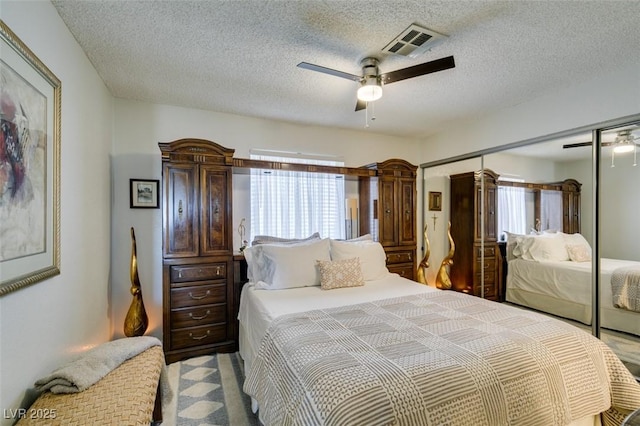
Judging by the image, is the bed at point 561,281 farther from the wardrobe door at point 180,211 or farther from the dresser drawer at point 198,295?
the wardrobe door at point 180,211

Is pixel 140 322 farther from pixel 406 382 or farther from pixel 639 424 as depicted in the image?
pixel 639 424

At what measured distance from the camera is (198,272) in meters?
2.92

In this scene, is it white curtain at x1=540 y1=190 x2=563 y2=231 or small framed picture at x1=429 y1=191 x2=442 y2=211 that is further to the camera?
small framed picture at x1=429 y1=191 x2=442 y2=211

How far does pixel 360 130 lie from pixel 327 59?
197cm

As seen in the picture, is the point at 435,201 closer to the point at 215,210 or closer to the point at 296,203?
the point at 296,203

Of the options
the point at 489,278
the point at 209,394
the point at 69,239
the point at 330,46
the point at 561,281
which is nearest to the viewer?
the point at 69,239

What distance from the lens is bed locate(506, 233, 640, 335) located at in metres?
2.41

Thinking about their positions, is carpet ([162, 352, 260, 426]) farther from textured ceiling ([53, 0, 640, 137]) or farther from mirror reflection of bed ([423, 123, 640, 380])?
mirror reflection of bed ([423, 123, 640, 380])

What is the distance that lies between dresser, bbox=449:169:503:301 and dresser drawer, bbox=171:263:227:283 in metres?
3.00

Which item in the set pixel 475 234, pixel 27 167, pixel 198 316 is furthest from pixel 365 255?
pixel 27 167

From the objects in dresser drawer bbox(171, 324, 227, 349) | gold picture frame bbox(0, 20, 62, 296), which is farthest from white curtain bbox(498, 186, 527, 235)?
gold picture frame bbox(0, 20, 62, 296)

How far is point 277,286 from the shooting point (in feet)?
8.81

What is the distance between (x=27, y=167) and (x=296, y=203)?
2.56 meters

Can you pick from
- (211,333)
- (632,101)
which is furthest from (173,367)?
(632,101)
